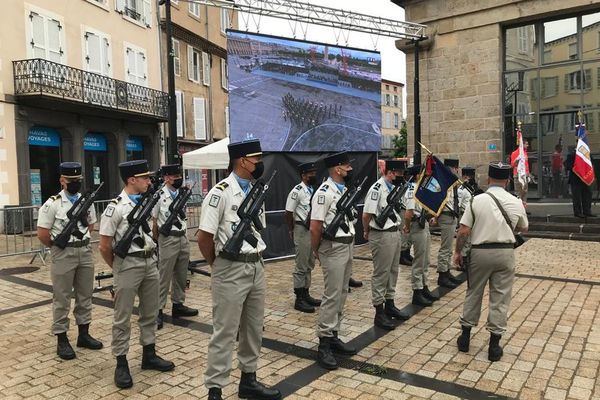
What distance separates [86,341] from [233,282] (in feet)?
8.36

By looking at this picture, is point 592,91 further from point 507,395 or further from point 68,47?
point 68,47

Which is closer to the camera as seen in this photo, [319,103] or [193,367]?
[193,367]

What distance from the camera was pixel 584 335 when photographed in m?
5.72

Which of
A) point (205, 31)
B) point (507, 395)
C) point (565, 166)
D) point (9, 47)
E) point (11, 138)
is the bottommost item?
point (507, 395)

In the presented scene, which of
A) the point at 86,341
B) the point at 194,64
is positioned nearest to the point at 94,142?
the point at 194,64

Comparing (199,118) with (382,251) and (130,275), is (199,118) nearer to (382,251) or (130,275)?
(382,251)

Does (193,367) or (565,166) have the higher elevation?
(565,166)

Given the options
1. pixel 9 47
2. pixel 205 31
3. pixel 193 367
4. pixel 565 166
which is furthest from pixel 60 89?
pixel 565 166

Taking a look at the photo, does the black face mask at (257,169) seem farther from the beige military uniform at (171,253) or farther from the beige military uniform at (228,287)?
the beige military uniform at (171,253)

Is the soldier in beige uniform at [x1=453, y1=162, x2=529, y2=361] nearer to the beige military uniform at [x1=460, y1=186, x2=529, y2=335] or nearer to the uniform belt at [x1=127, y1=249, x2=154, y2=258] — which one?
the beige military uniform at [x1=460, y1=186, x2=529, y2=335]

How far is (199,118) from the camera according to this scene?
28.1 meters

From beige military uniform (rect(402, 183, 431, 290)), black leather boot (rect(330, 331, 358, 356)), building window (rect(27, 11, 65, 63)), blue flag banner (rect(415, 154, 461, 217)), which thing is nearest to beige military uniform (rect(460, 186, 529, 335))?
black leather boot (rect(330, 331, 358, 356))

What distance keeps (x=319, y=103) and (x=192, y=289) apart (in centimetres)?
572

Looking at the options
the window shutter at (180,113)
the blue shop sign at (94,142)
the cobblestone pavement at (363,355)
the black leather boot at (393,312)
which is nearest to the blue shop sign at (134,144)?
the blue shop sign at (94,142)
